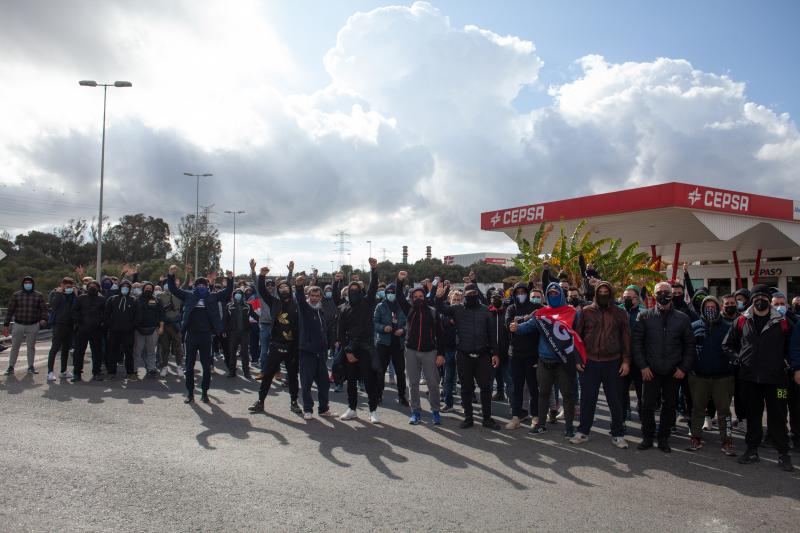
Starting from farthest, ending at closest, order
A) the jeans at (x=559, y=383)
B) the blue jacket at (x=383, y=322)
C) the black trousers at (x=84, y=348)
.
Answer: the black trousers at (x=84, y=348) → the blue jacket at (x=383, y=322) → the jeans at (x=559, y=383)

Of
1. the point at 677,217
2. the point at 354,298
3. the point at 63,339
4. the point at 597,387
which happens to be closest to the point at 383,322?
the point at 354,298

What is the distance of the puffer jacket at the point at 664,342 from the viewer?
6656mm

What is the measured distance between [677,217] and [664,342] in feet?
70.3

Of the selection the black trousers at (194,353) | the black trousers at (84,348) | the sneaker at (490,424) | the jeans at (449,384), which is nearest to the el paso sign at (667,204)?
the jeans at (449,384)

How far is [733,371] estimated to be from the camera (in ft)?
22.2

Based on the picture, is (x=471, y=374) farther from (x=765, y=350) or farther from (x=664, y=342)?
(x=765, y=350)

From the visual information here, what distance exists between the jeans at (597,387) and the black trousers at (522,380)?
97cm

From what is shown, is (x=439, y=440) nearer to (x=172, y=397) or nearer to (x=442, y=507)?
(x=442, y=507)

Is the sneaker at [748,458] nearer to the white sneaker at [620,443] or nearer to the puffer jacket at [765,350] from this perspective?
the puffer jacket at [765,350]

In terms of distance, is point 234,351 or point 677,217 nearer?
point 234,351

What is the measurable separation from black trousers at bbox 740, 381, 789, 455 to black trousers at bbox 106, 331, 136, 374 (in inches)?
408

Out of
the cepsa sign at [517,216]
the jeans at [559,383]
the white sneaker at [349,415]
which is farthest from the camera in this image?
the cepsa sign at [517,216]

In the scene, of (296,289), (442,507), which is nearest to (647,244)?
(296,289)

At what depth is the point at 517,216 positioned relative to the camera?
32.2 metres
